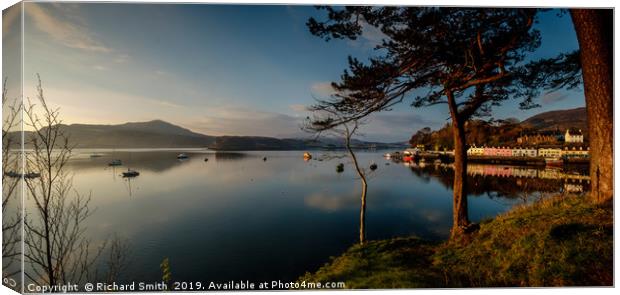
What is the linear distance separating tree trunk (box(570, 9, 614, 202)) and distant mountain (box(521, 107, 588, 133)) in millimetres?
683

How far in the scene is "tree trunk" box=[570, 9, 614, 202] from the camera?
3.93 m

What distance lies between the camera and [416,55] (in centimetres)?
516

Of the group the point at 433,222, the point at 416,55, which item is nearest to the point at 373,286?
the point at 416,55

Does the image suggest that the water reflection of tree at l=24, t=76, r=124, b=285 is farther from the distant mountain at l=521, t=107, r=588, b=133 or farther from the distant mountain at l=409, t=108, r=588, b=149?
the distant mountain at l=521, t=107, r=588, b=133

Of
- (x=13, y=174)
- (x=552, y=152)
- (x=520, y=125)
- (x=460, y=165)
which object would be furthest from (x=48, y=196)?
(x=552, y=152)

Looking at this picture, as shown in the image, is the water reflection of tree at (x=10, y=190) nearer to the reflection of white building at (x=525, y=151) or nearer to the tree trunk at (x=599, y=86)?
the tree trunk at (x=599, y=86)

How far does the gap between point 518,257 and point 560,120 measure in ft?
13.1

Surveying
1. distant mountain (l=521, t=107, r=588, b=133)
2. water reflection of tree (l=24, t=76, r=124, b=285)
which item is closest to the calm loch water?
water reflection of tree (l=24, t=76, r=124, b=285)

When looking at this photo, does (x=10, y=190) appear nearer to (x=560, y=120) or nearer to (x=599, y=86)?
(x=599, y=86)

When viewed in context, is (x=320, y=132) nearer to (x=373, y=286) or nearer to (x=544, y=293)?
(x=373, y=286)

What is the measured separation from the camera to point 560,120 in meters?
5.86

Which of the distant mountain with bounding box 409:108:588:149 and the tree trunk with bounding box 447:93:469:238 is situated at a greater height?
the distant mountain with bounding box 409:108:588:149

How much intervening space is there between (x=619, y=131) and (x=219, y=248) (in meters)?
8.98

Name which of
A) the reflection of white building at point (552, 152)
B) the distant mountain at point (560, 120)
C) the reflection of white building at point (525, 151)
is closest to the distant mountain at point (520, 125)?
the distant mountain at point (560, 120)
